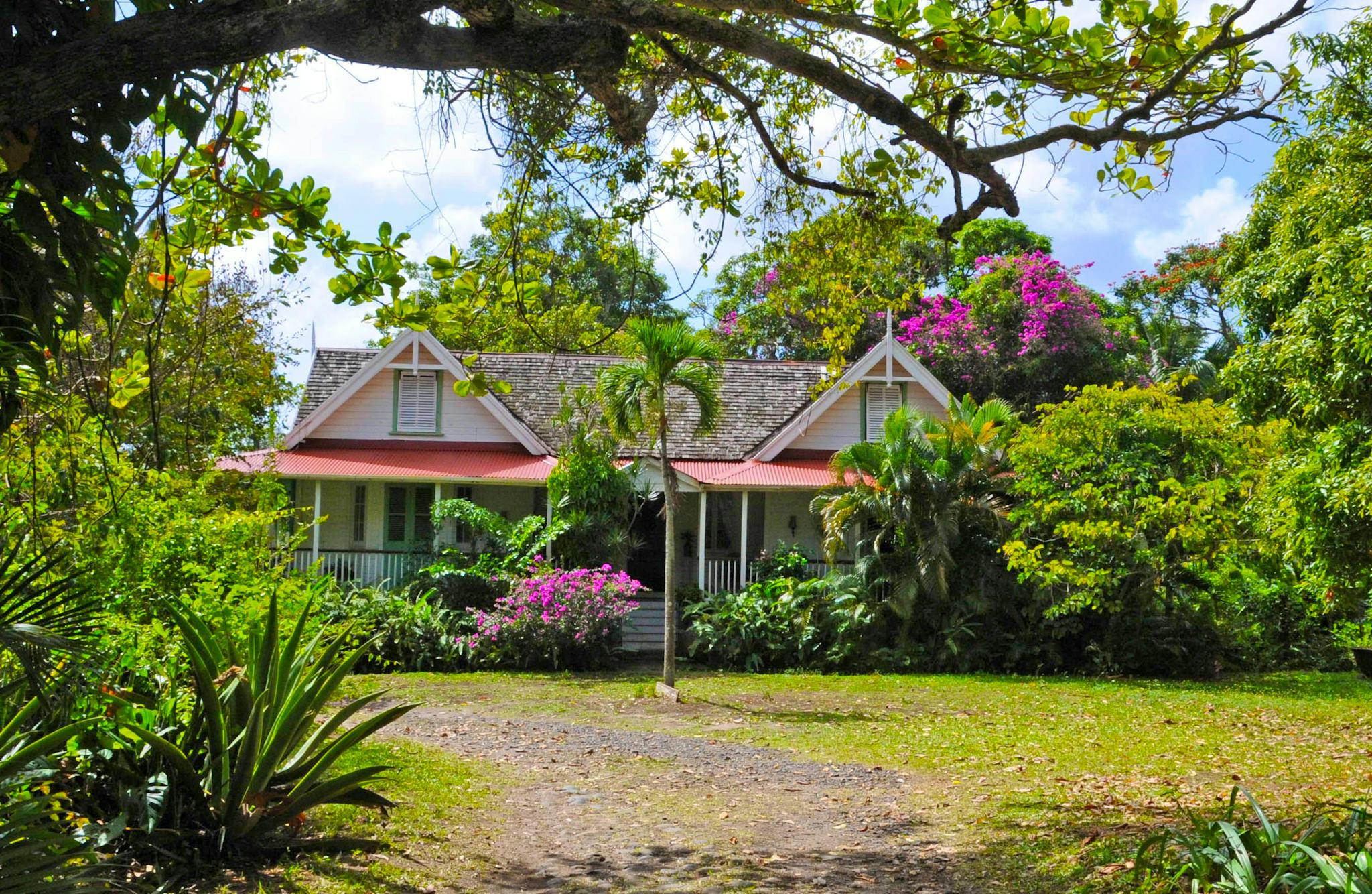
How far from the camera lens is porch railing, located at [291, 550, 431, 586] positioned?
883 inches

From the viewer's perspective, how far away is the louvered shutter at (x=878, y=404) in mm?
24750

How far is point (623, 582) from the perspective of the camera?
20125 mm

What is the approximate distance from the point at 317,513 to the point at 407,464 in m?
2.13

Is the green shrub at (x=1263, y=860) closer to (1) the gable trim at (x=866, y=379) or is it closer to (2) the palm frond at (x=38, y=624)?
(2) the palm frond at (x=38, y=624)

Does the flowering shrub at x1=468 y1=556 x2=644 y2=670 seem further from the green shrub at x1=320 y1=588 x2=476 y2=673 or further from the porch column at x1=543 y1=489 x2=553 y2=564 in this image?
the porch column at x1=543 y1=489 x2=553 y2=564

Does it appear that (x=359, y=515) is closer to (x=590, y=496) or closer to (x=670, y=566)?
(x=590, y=496)

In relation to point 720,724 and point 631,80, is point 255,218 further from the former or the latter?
point 720,724

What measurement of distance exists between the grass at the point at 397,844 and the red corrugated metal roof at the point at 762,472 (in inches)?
500

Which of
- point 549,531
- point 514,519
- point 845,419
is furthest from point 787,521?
point 549,531

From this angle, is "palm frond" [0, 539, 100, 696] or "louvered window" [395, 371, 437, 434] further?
"louvered window" [395, 371, 437, 434]

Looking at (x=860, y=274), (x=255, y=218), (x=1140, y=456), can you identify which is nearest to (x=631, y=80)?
(x=860, y=274)

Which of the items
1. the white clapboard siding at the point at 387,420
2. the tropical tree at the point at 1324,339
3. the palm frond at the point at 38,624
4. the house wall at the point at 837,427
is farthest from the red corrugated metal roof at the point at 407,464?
the palm frond at the point at 38,624

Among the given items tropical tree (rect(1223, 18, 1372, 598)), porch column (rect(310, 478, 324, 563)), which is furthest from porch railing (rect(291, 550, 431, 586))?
tropical tree (rect(1223, 18, 1372, 598))

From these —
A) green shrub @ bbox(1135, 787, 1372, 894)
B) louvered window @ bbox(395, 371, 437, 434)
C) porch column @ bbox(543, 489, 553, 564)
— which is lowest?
green shrub @ bbox(1135, 787, 1372, 894)
